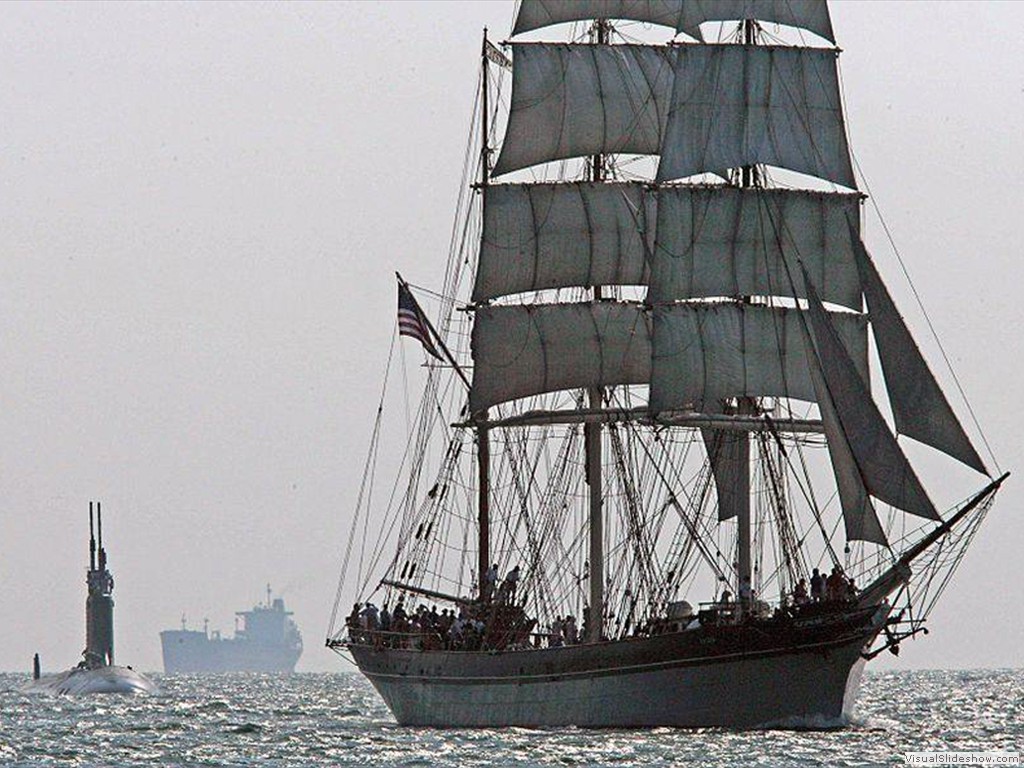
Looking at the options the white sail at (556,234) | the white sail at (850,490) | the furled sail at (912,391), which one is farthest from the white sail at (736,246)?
the white sail at (850,490)

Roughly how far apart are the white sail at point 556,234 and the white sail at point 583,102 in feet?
4.54

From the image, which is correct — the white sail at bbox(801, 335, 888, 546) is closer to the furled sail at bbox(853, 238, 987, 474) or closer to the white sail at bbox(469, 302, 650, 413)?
the furled sail at bbox(853, 238, 987, 474)

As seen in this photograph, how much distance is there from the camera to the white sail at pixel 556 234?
103 m

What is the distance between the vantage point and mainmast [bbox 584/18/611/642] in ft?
327

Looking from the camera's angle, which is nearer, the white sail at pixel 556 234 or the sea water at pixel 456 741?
the sea water at pixel 456 741

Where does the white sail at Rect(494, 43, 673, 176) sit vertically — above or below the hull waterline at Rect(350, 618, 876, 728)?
above

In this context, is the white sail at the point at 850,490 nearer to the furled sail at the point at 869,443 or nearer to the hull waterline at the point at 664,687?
the furled sail at the point at 869,443

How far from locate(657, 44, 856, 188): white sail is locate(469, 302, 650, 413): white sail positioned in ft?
33.4

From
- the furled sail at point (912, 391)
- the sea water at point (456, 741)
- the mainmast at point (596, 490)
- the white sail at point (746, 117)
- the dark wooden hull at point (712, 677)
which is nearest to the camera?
the sea water at point (456, 741)

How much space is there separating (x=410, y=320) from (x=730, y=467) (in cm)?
1335

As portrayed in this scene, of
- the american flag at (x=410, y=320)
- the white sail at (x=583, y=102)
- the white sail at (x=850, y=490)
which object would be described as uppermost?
the white sail at (x=583, y=102)

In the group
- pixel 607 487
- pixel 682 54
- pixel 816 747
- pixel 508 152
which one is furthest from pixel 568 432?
pixel 816 747

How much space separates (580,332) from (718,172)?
10.9 metres


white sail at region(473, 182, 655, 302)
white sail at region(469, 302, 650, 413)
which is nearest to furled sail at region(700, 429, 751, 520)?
white sail at region(469, 302, 650, 413)
